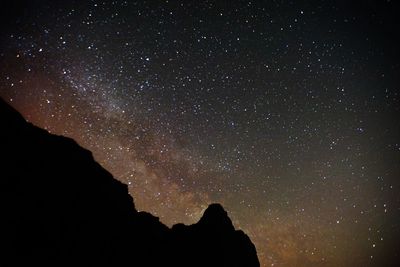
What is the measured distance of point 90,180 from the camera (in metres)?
25.2

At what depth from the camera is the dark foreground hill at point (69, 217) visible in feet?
61.5

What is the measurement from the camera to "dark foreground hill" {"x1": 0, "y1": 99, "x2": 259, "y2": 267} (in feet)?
61.5

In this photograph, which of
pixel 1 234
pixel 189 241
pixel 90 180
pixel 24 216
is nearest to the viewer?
pixel 1 234

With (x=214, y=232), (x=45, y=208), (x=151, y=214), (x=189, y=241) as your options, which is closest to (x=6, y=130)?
(x=45, y=208)

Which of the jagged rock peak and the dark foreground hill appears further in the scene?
the jagged rock peak

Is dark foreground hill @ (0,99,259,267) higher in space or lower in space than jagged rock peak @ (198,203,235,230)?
lower

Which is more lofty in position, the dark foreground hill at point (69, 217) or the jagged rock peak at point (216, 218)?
the jagged rock peak at point (216, 218)

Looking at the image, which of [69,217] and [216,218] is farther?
[216,218]

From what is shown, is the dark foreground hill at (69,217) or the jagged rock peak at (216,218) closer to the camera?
the dark foreground hill at (69,217)

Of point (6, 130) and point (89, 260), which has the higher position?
point (6, 130)

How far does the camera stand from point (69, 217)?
72.1 feet

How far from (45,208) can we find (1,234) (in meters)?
3.40

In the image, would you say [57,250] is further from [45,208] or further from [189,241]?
[189,241]

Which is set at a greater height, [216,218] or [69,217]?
[216,218]
